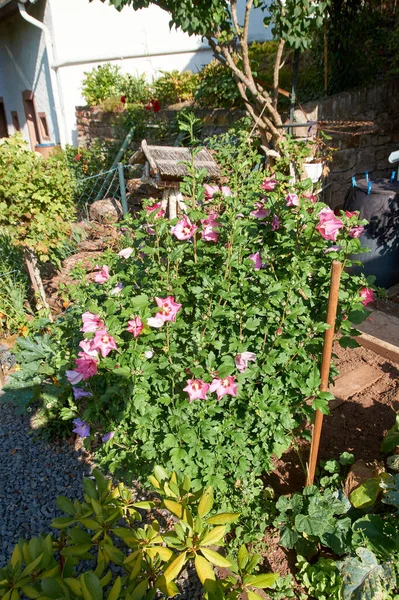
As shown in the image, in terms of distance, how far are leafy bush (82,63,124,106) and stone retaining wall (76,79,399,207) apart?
9.59 ft

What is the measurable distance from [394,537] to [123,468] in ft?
3.81

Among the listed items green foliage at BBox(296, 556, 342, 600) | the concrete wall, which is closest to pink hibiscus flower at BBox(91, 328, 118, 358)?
green foliage at BBox(296, 556, 342, 600)

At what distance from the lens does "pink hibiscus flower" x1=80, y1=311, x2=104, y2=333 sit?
61.4 inches

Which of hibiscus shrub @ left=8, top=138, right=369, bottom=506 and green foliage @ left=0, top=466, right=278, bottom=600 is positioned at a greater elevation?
hibiscus shrub @ left=8, top=138, right=369, bottom=506

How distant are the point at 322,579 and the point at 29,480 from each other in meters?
1.75

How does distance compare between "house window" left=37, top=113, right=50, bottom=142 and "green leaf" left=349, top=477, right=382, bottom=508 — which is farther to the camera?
"house window" left=37, top=113, right=50, bottom=142

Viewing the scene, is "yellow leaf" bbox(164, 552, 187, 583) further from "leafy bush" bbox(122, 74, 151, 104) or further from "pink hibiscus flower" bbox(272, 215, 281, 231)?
"leafy bush" bbox(122, 74, 151, 104)

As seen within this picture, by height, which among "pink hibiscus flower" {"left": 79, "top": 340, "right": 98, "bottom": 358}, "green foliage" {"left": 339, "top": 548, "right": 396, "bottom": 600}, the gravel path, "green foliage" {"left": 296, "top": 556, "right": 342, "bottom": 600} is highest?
"pink hibiscus flower" {"left": 79, "top": 340, "right": 98, "bottom": 358}

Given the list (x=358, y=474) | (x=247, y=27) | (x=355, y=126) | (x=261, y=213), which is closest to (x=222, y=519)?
(x=358, y=474)

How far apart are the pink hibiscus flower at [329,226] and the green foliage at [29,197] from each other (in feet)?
9.21

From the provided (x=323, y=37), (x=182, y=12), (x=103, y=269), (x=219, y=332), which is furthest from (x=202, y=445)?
(x=323, y=37)

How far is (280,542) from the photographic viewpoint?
187cm

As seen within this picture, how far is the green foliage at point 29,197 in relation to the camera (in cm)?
380

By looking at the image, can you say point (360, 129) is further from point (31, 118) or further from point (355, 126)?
point (31, 118)
